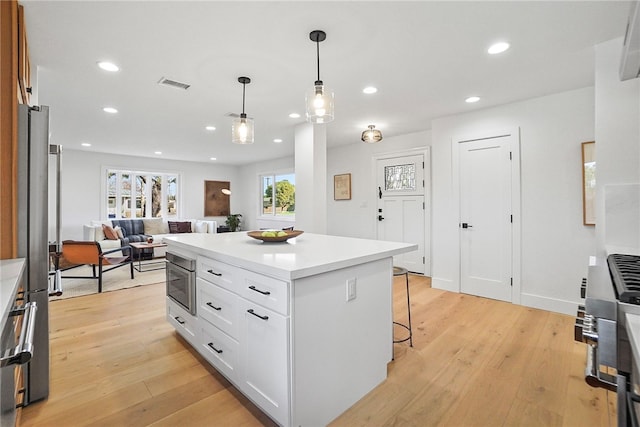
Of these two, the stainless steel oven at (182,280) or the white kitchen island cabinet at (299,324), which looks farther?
the stainless steel oven at (182,280)

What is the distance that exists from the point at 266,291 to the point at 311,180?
9.15ft

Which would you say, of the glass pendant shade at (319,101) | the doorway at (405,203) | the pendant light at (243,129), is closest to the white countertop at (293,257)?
the glass pendant shade at (319,101)

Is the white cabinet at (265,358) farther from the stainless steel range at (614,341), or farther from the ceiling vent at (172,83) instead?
the ceiling vent at (172,83)

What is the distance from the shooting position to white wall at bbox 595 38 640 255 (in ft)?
7.18

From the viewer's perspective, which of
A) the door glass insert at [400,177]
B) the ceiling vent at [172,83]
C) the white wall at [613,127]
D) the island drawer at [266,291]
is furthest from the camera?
the door glass insert at [400,177]

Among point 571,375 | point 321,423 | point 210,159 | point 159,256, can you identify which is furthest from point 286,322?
point 210,159

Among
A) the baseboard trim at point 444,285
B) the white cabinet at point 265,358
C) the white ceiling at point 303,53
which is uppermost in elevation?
the white ceiling at point 303,53

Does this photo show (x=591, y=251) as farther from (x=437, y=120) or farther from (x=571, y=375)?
(x=437, y=120)

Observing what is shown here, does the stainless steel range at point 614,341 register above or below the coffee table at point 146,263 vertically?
above

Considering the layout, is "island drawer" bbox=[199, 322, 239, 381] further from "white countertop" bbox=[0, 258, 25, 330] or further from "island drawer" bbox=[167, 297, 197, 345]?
"white countertop" bbox=[0, 258, 25, 330]

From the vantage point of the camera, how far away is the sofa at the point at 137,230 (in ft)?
19.6

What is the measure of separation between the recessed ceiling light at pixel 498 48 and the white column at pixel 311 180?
230 cm

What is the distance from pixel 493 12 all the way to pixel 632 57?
34.7 inches

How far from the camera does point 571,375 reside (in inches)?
80.4
